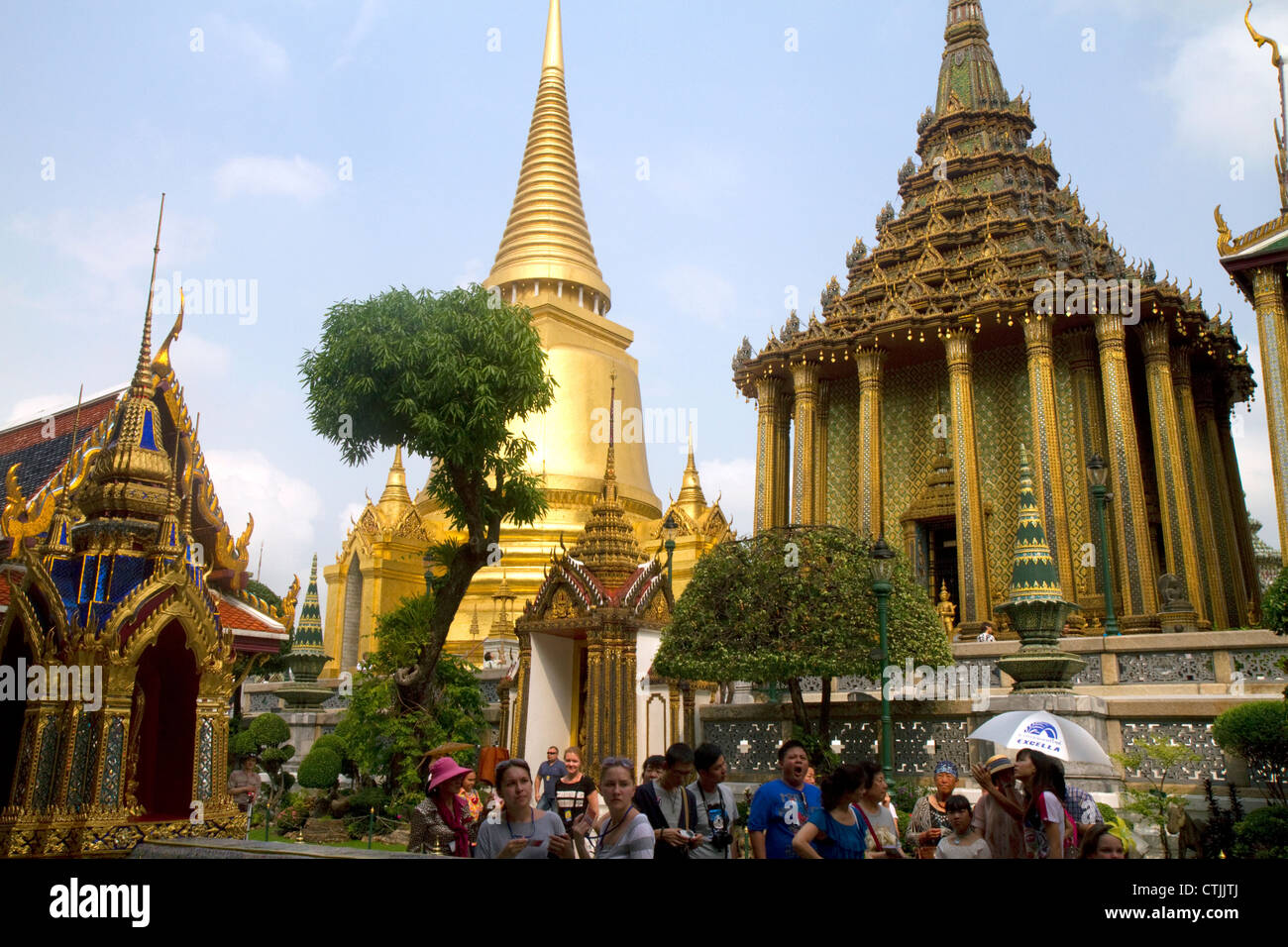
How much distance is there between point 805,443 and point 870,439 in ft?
6.59

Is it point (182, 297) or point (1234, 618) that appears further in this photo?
point (1234, 618)

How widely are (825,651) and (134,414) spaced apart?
8398mm

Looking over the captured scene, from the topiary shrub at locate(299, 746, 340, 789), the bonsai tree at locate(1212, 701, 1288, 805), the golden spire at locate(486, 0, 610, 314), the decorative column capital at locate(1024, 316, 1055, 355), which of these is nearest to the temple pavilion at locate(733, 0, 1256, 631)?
the decorative column capital at locate(1024, 316, 1055, 355)

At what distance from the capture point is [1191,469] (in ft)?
82.6

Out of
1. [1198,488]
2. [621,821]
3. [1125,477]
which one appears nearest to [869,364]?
[1125,477]

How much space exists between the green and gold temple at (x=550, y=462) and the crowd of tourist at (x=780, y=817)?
72.8ft

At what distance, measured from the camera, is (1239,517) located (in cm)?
2877

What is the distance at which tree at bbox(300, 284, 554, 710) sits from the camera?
54.5 feet

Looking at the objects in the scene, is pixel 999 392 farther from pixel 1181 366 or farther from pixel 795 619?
pixel 795 619

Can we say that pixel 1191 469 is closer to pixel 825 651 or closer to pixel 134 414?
pixel 825 651

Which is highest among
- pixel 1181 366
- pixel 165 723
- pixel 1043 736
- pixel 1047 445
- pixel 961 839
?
pixel 1181 366

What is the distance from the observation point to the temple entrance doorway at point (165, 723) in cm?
948
